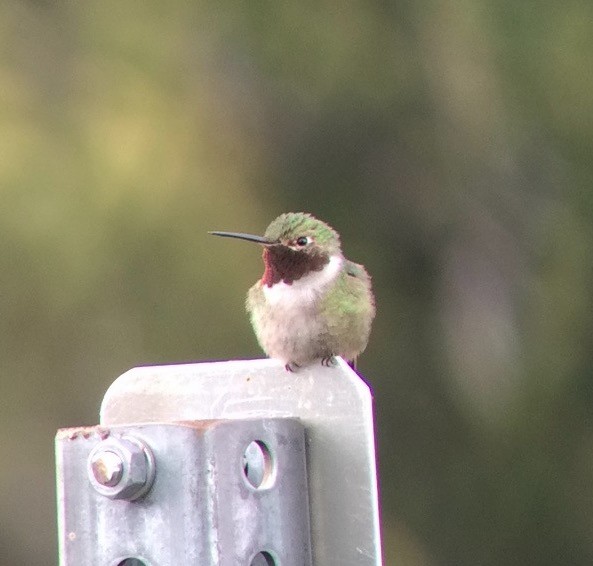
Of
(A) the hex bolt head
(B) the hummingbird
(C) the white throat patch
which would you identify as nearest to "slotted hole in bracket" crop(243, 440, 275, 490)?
(A) the hex bolt head

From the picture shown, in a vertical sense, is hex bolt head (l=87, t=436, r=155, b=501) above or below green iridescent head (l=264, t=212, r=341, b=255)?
below

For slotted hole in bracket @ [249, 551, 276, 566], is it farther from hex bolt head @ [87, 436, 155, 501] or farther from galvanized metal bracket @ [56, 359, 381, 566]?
hex bolt head @ [87, 436, 155, 501]

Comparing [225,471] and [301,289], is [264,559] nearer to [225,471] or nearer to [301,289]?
[225,471]

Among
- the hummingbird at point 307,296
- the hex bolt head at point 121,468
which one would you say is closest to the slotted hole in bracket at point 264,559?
the hex bolt head at point 121,468

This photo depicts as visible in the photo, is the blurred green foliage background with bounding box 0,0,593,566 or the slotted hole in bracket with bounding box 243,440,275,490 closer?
the slotted hole in bracket with bounding box 243,440,275,490

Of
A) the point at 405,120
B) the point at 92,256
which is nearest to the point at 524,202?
the point at 405,120

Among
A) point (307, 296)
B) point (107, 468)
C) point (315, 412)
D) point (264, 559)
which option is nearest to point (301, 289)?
point (307, 296)

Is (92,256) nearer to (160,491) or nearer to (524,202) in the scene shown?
(524,202)
